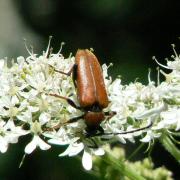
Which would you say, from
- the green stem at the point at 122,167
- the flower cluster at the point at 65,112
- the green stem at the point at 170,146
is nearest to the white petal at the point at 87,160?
the flower cluster at the point at 65,112

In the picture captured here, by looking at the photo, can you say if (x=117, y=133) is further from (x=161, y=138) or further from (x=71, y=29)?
(x=71, y=29)

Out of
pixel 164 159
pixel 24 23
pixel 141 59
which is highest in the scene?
pixel 24 23

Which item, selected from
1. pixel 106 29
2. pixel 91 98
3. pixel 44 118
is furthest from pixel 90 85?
pixel 106 29

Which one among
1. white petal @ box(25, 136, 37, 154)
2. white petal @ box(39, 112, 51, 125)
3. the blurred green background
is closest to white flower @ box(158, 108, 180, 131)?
white petal @ box(39, 112, 51, 125)

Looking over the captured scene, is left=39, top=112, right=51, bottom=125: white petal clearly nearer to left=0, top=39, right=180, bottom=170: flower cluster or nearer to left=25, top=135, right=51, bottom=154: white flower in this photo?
left=0, top=39, right=180, bottom=170: flower cluster

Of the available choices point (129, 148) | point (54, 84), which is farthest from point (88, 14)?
point (54, 84)

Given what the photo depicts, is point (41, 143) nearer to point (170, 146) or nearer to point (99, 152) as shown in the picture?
point (99, 152)
